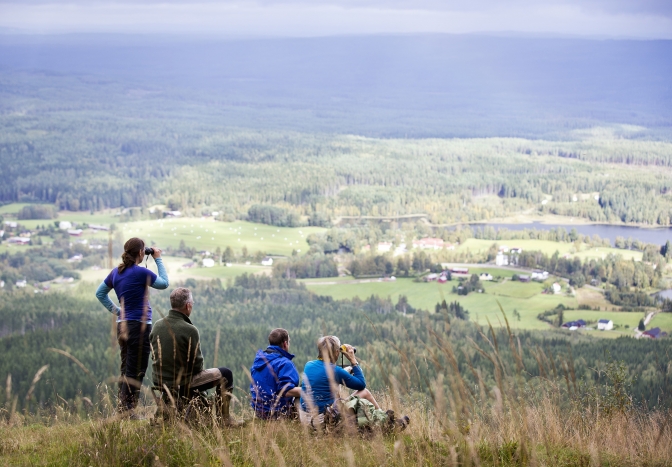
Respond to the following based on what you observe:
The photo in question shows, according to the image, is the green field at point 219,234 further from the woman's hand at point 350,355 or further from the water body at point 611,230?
the woman's hand at point 350,355

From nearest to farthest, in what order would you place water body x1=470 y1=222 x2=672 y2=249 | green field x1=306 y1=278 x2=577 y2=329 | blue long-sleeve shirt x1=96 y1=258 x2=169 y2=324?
blue long-sleeve shirt x1=96 y1=258 x2=169 y2=324
green field x1=306 y1=278 x2=577 y2=329
water body x1=470 y1=222 x2=672 y2=249

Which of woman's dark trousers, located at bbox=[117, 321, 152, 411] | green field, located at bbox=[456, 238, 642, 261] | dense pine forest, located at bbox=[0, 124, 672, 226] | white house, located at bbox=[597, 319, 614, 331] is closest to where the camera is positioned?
woman's dark trousers, located at bbox=[117, 321, 152, 411]

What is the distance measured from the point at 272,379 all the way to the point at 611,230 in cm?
7284

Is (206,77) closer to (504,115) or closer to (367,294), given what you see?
(504,115)

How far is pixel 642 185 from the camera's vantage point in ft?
275

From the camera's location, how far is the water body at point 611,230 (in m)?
70.4

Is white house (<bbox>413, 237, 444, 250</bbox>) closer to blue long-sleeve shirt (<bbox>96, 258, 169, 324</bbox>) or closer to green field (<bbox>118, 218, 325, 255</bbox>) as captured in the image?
green field (<bbox>118, 218, 325, 255</bbox>)

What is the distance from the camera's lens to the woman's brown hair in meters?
5.07

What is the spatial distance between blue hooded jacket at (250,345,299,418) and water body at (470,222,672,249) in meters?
67.8

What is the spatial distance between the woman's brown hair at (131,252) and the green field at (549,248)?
189 feet

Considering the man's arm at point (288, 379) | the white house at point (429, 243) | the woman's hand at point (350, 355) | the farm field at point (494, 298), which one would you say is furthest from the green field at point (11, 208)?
the woman's hand at point (350, 355)

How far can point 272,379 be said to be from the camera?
510 centimetres

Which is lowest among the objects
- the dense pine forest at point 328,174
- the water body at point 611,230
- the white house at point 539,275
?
the white house at point 539,275

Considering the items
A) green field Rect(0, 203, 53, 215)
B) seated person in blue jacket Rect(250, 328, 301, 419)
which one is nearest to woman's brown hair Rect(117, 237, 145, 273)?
seated person in blue jacket Rect(250, 328, 301, 419)
